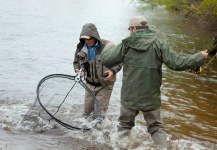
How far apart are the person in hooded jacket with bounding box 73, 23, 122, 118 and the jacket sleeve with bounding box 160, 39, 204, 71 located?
1.39 m

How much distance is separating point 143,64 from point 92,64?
61.0 inches

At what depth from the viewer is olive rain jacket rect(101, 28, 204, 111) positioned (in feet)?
17.2

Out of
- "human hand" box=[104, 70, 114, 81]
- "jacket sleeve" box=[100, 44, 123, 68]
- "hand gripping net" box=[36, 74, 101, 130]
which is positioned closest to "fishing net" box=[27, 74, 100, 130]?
"hand gripping net" box=[36, 74, 101, 130]

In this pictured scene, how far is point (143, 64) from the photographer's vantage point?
5328 mm

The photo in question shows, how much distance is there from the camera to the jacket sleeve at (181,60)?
5.02m

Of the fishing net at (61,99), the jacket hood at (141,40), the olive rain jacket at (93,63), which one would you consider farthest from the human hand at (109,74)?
the jacket hood at (141,40)

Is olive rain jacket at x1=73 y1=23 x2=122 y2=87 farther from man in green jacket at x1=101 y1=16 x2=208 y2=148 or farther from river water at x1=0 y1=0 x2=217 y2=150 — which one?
river water at x1=0 y1=0 x2=217 y2=150

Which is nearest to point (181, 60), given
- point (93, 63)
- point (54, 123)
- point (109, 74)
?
point (109, 74)

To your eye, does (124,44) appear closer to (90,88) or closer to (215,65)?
(90,88)

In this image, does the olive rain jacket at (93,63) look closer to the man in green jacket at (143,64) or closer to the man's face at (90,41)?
the man's face at (90,41)

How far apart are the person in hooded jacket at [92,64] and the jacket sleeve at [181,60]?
4.57 ft

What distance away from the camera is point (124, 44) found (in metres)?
5.41

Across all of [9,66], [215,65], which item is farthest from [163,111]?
[215,65]

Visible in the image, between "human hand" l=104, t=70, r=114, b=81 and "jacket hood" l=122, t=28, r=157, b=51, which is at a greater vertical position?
"jacket hood" l=122, t=28, r=157, b=51
